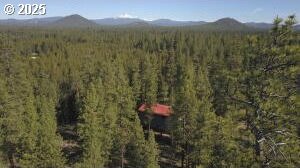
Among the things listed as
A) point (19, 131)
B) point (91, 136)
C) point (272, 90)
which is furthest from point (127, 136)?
point (272, 90)

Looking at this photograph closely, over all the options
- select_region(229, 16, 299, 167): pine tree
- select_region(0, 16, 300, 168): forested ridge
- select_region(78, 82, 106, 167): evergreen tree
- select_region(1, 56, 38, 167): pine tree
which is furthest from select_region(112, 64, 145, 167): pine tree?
select_region(229, 16, 299, 167): pine tree

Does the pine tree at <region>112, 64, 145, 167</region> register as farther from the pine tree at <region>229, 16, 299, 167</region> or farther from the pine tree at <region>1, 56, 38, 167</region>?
the pine tree at <region>229, 16, 299, 167</region>

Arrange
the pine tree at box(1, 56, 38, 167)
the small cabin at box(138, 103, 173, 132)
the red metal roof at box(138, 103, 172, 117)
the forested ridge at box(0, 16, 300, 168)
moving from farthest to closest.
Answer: the red metal roof at box(138, 103, 172, 117) → the small cabin at box(138, 103, 173, 132) → the pine tree at box(1, 56, 38, 167) → the forested ridge at box(0, 16, 300, 168)

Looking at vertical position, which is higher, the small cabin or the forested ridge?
the forested ridge

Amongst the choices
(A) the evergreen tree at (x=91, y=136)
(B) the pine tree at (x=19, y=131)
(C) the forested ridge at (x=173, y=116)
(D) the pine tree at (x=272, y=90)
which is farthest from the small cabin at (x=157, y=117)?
(D) the pine tree at (x=272, y=90)

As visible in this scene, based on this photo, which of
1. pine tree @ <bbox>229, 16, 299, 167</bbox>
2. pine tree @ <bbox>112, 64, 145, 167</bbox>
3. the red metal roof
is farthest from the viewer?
the red metal roof

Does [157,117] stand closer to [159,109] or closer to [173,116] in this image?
[159,109]

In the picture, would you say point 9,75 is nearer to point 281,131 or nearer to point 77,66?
point 77,66

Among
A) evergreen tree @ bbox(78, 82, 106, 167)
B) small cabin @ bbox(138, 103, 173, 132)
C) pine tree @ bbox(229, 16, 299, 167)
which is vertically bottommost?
small cabin @ bbox(138, 103, 173, 132)

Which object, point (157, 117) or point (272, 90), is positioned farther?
point (157, 117)

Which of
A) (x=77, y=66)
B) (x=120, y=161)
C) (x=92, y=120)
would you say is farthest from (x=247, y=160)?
(x=77, y=66)

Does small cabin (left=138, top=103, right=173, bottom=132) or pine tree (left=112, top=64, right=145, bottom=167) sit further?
small cabin (left=138, top=103, right=173, bottom=132)
